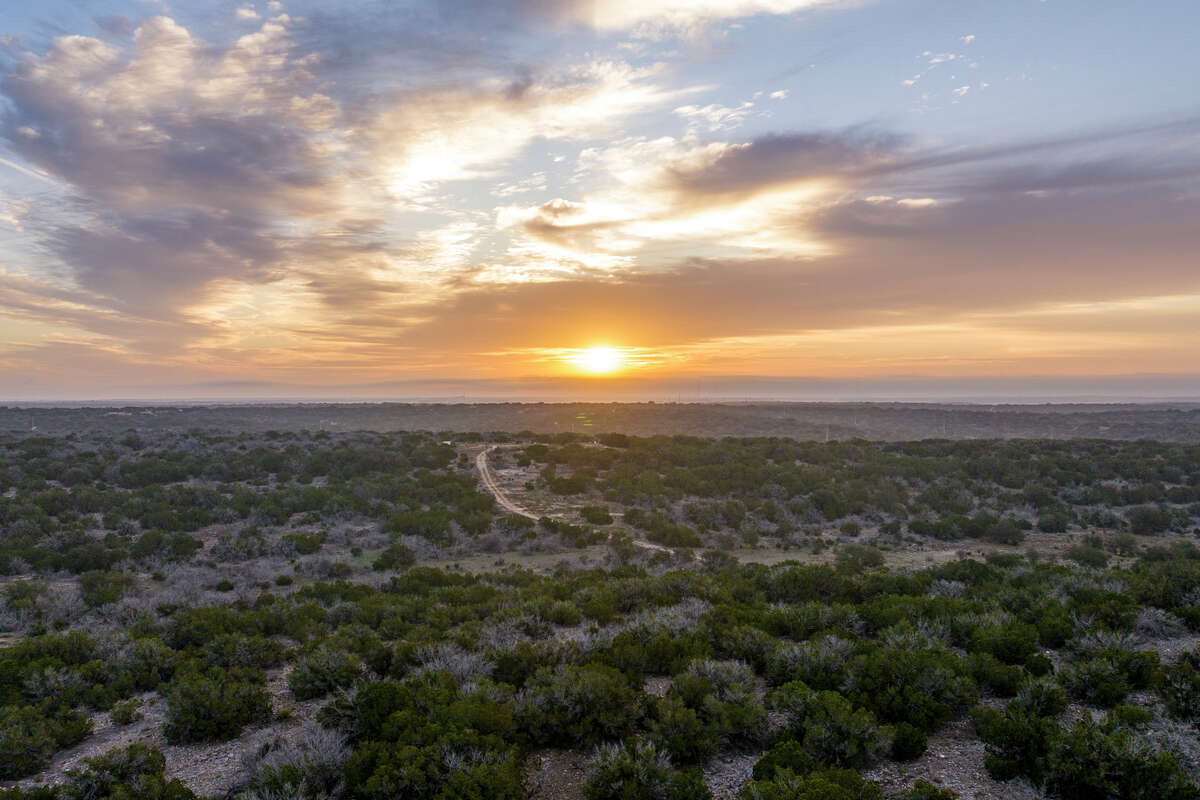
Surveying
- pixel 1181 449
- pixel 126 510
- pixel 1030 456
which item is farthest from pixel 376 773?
Result: pixel 1181 449

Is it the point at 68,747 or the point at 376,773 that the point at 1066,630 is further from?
the point at 68,747

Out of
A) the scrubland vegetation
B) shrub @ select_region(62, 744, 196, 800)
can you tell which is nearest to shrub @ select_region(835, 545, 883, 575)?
the scrubland vegetation

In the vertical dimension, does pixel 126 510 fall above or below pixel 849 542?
above

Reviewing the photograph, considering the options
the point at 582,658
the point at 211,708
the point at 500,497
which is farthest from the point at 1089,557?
the point at 500,497

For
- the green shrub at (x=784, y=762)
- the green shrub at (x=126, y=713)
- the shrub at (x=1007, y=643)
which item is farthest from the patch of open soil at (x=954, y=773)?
the green shrub at (x=126, y=713)

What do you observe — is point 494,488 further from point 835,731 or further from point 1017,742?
point 1017,742

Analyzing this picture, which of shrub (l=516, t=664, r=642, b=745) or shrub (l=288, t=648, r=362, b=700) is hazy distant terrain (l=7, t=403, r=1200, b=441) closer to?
shrub (l=288, t=648, r=362, b=700)
